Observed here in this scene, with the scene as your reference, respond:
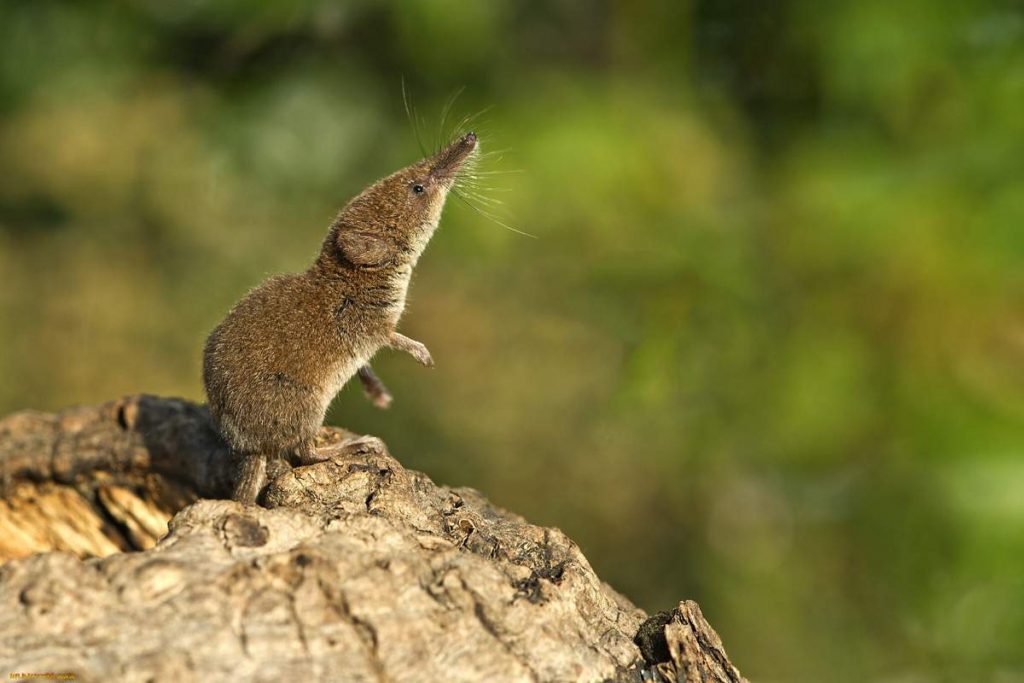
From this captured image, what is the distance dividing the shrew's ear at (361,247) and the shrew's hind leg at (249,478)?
2.60 feet

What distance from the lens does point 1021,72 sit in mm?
5434

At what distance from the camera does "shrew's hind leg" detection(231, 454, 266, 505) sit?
3305 millimetres

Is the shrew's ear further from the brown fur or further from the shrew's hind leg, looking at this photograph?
the shrew's hind leg

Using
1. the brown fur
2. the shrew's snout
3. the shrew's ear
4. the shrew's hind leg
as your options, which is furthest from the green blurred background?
the shrew's hind leg

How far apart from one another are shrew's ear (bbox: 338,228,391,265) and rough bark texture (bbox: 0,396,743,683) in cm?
90

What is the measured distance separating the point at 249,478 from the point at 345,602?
1114 millimetres

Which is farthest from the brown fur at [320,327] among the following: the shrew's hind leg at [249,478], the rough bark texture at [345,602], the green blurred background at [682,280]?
the green blurred background at [682,280]

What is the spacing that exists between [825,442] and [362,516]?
3477 millimetres

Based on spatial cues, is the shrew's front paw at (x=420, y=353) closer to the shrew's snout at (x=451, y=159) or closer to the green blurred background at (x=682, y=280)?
the shrew's snout at (x=451, y=159)

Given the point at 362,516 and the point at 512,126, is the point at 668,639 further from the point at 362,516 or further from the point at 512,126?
the point at 512,126

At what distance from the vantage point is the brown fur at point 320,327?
11.1 feet

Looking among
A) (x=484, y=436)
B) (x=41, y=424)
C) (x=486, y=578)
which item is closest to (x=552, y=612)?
(x=486, y=578)

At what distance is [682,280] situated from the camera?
19.4 ft

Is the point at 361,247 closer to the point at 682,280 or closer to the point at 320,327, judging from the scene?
the point at 320,327
